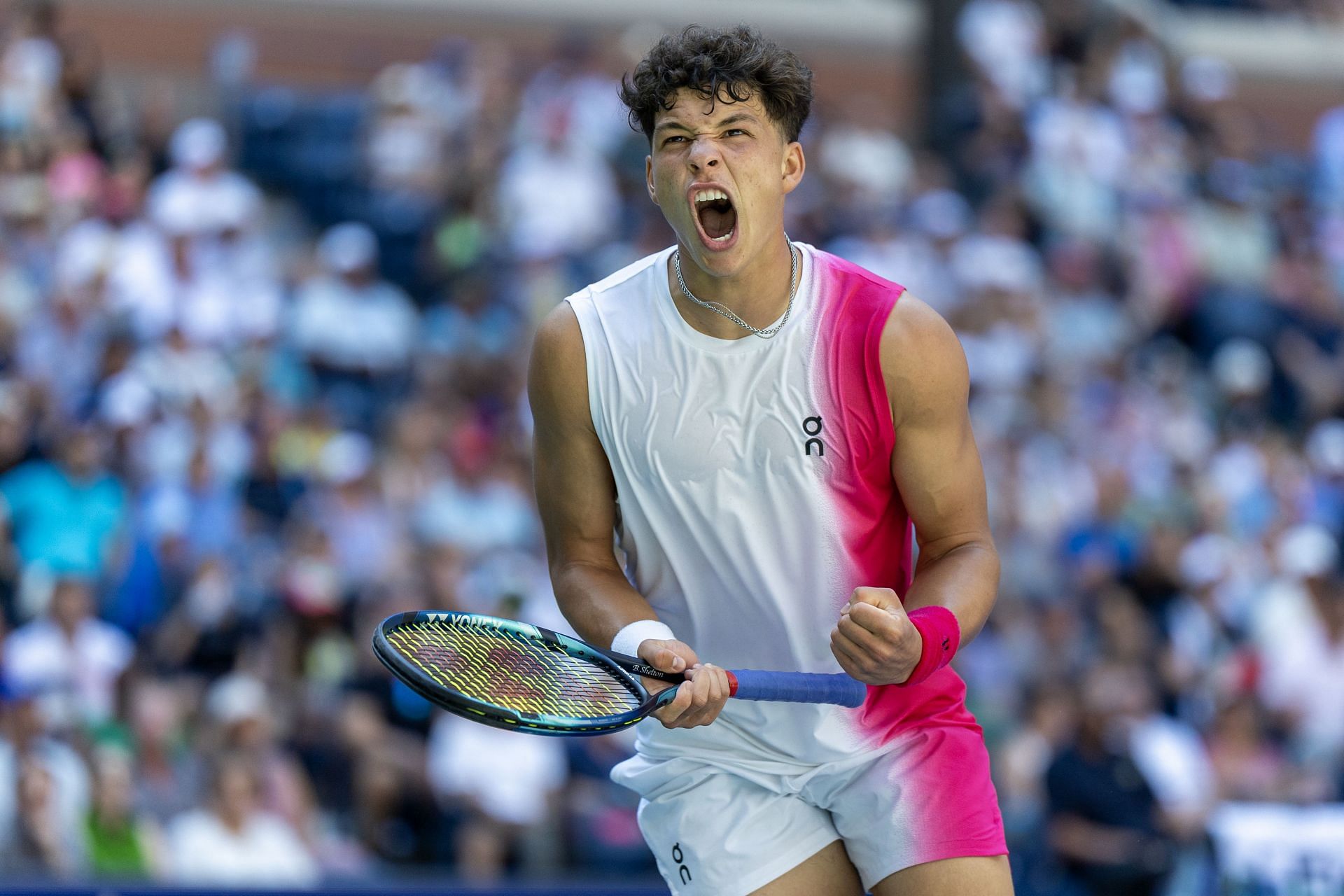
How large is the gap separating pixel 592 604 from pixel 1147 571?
7.06 meters

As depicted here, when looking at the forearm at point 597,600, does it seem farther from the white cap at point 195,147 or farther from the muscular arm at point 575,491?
the white cap at point 195,147

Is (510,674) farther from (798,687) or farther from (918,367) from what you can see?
(918,367)

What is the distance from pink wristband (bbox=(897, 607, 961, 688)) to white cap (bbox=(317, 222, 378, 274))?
299 inches

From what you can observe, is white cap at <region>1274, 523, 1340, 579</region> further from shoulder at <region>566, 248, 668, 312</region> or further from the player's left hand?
the player's left hand

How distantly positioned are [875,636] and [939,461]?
20.5 inches

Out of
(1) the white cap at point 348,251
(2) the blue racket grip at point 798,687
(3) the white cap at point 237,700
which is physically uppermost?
(2) the blue racket grip at point 798,687

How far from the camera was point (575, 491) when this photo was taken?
4.00 metres

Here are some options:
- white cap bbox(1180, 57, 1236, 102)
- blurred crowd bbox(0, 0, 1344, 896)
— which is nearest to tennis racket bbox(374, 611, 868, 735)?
blurred crowd bbox(0, 0, 1344, 896)

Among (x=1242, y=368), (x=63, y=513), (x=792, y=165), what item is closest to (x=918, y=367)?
(x=792, y=165)

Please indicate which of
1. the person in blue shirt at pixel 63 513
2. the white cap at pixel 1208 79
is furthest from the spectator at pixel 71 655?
the white cap at pixel 1208 79

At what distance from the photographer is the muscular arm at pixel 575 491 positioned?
3920 millimetres

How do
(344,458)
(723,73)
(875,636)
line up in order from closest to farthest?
1. (875,636)
2. (723,73)
3. (344,458)

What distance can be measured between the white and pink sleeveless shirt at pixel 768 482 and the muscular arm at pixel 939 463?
44 millimetres

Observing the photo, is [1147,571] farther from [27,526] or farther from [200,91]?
[200,91]
